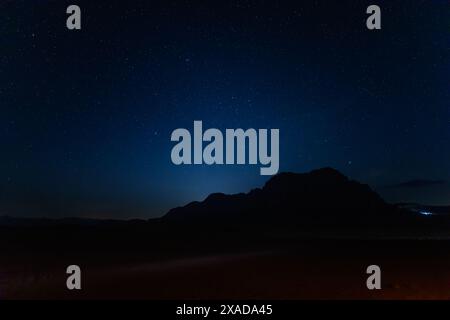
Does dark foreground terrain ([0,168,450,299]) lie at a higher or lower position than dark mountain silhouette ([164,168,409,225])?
lower

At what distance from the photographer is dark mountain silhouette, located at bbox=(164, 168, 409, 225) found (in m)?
2.21

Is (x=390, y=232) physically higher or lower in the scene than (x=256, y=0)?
lower

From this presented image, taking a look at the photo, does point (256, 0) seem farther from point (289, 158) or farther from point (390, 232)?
point (390, 232)

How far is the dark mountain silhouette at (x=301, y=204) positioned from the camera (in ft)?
7.26

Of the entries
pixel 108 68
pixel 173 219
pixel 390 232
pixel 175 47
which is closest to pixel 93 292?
pixel 173 219

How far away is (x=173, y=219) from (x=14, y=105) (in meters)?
0.89

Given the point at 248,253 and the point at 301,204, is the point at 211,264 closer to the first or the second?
the point at 248,253

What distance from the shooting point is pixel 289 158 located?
7.32 feet

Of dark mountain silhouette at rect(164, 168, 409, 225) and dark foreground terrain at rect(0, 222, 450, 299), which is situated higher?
→ dark mountain silhouette at rect(164, 168, 409, 225)

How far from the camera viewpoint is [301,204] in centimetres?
226

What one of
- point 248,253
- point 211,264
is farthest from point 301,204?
point 211,264

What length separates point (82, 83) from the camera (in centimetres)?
223

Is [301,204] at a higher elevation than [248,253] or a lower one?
higher
